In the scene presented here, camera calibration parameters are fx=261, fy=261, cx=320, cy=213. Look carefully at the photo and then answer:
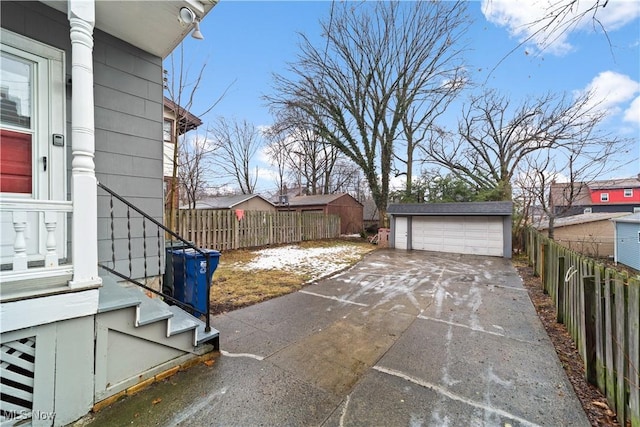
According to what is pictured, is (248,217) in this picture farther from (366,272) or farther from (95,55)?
(95,55)

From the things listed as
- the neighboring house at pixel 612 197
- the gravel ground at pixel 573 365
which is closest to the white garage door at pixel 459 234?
the gravel ground at pixel 573 365

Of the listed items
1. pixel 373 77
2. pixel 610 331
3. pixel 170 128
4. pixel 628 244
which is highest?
pixel 373 77

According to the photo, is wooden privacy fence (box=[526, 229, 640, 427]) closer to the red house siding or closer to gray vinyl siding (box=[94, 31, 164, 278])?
gray vinyl siding (box=[94, 31, 164, 278])

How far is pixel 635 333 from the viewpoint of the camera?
187 centimetres

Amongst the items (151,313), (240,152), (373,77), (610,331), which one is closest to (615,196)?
(373,77)

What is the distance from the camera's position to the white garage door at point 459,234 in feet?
36.9

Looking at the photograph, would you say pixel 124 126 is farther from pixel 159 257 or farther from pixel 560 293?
pixel 560 293

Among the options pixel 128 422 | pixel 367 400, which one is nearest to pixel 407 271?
pixel 367 400

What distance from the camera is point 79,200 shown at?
6.82 ft

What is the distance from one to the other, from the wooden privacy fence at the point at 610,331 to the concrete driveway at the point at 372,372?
32cm

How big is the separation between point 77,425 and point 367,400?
226cm

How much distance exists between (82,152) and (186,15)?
6.82ft

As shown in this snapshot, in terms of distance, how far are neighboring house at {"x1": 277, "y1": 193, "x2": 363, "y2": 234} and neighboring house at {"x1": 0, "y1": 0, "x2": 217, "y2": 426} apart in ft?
49.7

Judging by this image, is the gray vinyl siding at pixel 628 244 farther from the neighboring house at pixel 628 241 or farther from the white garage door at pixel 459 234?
the white garage door at pixel 459 234
